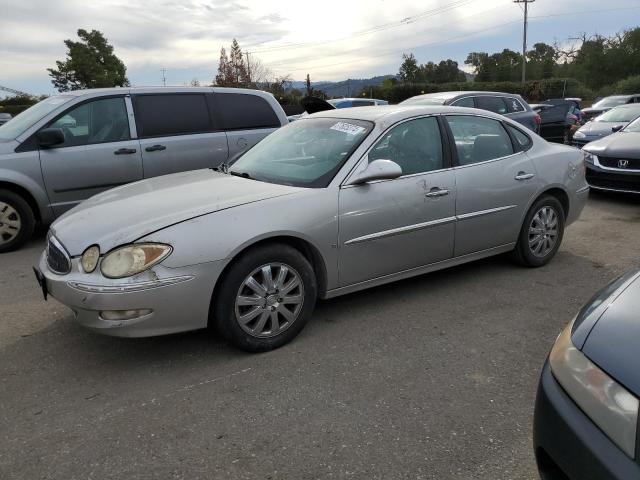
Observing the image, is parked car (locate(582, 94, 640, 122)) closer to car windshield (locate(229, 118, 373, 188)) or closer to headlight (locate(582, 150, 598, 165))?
headlight (locate(582, 150, 598, 165))

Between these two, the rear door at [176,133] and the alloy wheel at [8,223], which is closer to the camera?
the alloy wheel at [8,223]

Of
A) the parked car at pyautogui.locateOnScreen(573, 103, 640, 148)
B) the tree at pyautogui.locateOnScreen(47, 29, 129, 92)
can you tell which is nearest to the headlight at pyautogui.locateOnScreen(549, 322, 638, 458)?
the parked car at pyautogui.locateOnScreen(573, 103, 640, 148)

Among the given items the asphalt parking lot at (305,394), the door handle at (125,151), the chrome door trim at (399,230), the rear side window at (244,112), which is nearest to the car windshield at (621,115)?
the rear side window at (244,112)

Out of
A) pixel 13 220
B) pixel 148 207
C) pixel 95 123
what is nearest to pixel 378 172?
pixel 148 207

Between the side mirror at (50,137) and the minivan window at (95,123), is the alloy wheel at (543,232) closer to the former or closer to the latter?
the minivan window at (95,123)

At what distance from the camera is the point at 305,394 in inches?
114

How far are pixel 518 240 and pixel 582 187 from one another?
39.7 inches

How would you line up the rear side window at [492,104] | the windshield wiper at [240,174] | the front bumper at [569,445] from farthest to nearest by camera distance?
1. the rear side window at [492,104]
2. the windshield wiper at [240,174]
3. the front bumper at [569,445]

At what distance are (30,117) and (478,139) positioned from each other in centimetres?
494

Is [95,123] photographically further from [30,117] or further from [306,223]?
[306,223]

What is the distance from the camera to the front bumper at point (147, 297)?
2924 mm

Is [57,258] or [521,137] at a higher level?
[521,137]

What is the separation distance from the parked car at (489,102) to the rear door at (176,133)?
3.99 metres

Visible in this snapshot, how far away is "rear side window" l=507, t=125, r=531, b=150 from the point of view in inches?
187
